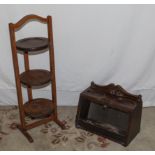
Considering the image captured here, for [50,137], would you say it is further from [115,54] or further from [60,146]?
[115,54]

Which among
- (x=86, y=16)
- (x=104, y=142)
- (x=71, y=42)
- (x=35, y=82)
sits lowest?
(x=104, y=142)

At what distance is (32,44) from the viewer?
2109 millimetres

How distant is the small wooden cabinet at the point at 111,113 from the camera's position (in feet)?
7.12

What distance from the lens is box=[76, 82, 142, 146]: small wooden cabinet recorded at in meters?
2.17

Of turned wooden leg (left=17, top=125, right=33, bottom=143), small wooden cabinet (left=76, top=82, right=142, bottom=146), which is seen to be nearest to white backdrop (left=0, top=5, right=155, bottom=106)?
small wooden cabinet (left=76, top=82, right=142, bottom=146)

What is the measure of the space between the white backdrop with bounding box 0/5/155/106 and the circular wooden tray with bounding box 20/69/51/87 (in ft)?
0.66

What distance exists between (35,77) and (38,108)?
0.95 feet

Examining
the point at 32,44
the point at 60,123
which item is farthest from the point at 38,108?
the point at 32,44

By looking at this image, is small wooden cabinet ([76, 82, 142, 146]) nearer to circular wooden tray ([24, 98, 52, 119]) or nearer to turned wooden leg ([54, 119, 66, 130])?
turned wooden leg ([54, 119, 66, 130])

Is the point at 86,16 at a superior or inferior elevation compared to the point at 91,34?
superior

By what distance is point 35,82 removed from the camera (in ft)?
7.06

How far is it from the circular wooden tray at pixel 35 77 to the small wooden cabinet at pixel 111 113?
33 centimetres
